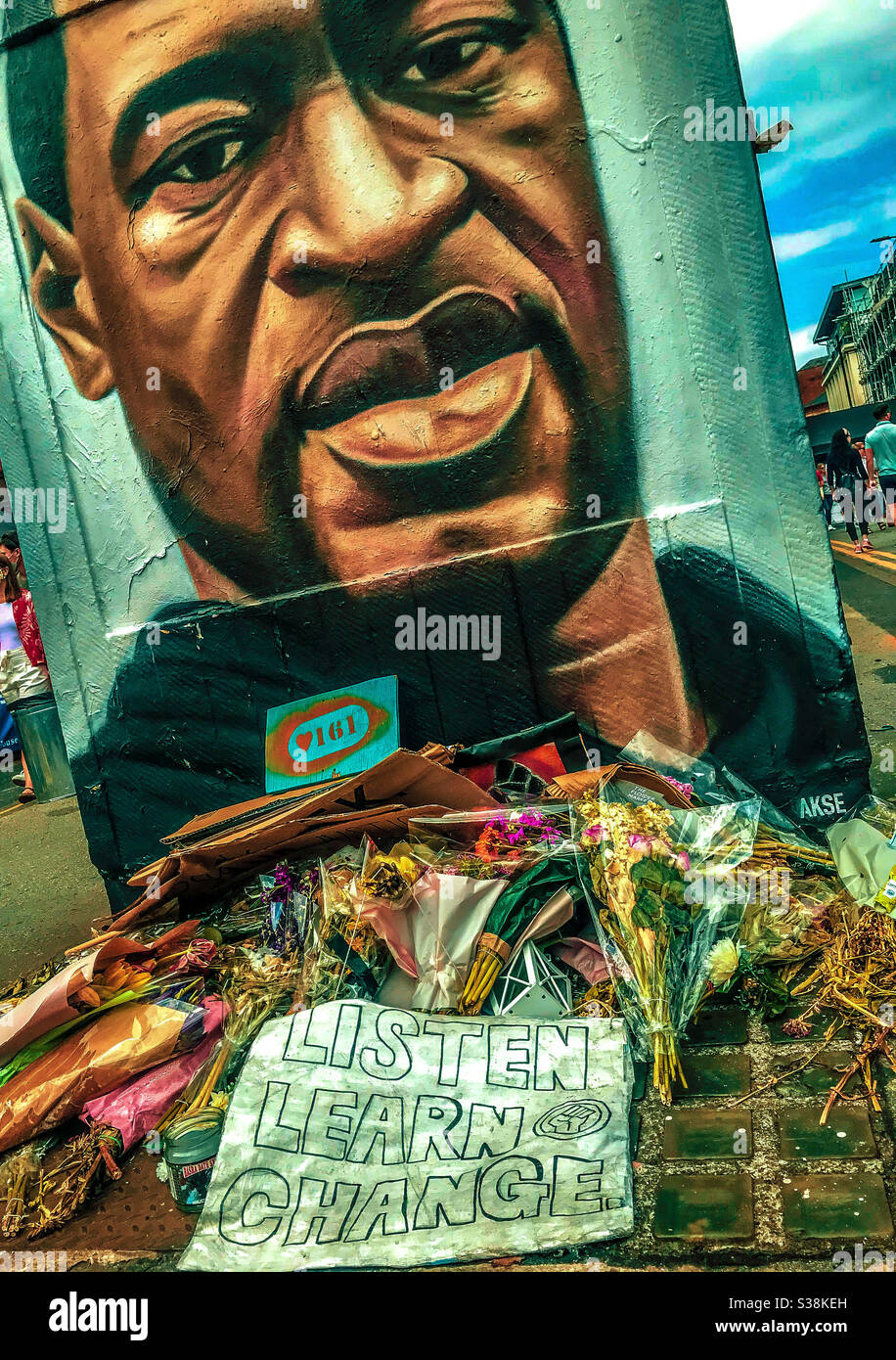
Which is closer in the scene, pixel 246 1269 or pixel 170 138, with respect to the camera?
pixel 246 1269

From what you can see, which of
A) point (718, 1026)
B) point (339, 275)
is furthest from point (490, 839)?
point (339, 275)

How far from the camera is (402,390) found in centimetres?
495

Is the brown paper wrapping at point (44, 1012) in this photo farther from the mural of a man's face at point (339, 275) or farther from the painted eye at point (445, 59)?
the painted eye at point (445, 59)

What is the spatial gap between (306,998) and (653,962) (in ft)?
4.08

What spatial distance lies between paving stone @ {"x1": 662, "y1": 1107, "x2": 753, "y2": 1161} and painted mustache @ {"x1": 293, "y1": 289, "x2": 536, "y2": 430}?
3.37 metres

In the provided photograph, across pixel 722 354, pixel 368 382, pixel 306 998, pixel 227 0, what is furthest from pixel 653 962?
pixel 227 0

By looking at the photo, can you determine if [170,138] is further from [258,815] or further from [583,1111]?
[583,1111]

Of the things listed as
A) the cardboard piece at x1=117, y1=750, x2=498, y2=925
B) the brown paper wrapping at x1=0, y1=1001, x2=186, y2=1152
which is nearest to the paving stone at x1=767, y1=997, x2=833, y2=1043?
the cardboard piece at x1=117, y1=750, x2=498, y2=925
